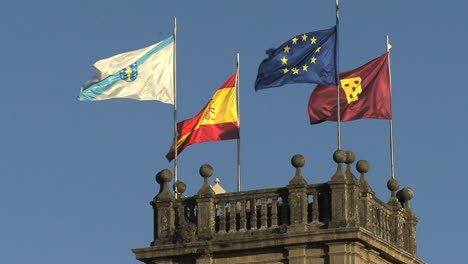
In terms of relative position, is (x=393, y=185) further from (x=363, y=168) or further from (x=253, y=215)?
(x=253, y=215)

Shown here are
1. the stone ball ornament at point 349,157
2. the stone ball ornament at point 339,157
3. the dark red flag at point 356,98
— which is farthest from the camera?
the dark red flag at point 356,98

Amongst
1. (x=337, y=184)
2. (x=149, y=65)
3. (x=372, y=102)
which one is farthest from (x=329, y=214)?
(x=149, y=65)

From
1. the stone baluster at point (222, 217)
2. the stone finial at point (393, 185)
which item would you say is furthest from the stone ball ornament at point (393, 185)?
the stone baluster at point (222, 217)

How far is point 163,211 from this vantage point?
161ft

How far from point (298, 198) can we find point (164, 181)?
14.0 feet

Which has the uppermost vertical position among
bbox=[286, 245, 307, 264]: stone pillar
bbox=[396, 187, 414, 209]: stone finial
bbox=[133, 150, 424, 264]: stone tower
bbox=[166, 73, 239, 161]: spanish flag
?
bbox=[166, 73, 239, 161]: spanish flag

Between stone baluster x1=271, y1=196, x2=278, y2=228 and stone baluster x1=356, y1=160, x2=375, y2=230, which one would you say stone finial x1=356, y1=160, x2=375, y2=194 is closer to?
stone baluster x1=356, y1=160, x2=375, y2=230

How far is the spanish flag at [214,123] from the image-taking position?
50.7m

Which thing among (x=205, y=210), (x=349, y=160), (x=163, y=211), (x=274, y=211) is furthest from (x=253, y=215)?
(x=349, y=160)

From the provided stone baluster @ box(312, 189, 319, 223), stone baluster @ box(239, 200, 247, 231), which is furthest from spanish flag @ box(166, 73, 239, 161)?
stone baluster @ box(312, 189, 319, 223)

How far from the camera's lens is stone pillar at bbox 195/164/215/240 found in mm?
48094

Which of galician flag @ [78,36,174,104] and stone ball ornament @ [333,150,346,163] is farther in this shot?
galician flag @ [78,36,174,104]

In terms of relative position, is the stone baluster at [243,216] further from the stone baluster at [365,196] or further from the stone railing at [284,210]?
the stone baluster at [365,196]

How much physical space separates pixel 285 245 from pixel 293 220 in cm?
81
